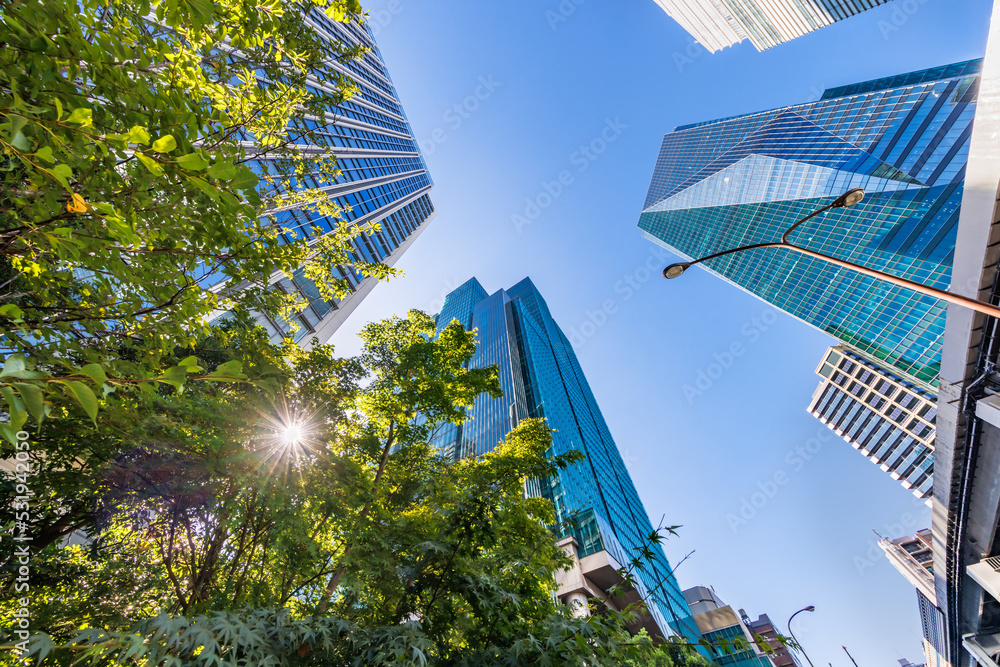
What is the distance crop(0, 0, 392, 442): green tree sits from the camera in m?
1.91

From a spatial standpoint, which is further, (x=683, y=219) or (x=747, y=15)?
(x=683, y=219)

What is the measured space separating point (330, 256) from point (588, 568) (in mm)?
36258

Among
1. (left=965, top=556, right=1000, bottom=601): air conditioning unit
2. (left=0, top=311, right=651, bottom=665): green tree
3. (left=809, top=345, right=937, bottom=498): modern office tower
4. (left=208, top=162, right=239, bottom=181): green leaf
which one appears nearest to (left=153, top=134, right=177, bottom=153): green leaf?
(left=208, top=162, right=239, bottom=181): green leaf

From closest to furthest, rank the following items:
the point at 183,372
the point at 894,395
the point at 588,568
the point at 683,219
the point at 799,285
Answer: the point at 183,372 → the point at 588,568 → the point at 799,285 → the point at 894,395 → the point at 683,219

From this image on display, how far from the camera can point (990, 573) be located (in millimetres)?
23391

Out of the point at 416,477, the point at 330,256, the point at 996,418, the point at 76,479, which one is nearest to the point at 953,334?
the point at 996,418

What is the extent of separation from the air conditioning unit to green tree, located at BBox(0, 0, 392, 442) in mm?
40895

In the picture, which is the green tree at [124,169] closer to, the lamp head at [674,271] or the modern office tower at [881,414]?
the lamp head at [674,271]

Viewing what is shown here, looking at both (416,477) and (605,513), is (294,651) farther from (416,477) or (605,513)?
(605,513)

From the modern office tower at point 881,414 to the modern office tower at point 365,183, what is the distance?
10675 cm

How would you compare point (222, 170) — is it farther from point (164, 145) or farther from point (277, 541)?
point (277, 541)

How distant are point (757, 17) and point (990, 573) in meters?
118

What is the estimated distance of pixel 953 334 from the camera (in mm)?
16062

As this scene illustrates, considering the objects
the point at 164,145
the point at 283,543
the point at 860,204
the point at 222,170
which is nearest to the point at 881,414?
the point at 860,204
